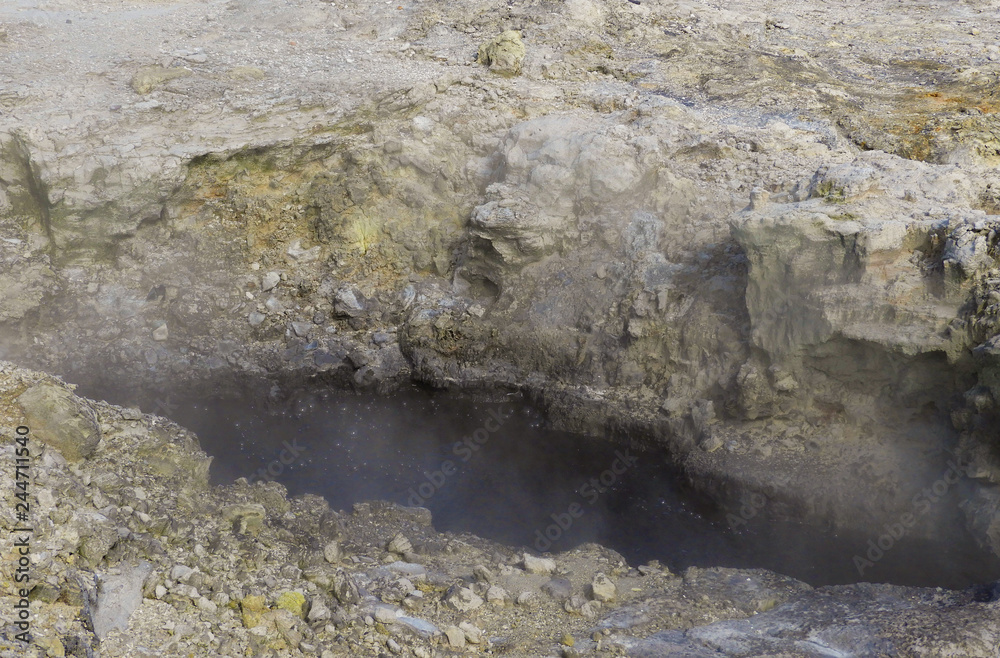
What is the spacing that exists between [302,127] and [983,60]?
43.8 ft

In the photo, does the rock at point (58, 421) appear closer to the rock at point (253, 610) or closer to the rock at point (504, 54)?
the rock at point (253, 610)

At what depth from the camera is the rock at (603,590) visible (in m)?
9.93

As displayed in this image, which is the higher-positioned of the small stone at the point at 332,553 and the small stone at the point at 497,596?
the small stone at the point at 497,596

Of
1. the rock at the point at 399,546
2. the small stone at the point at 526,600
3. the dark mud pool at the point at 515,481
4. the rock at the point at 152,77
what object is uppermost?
the rock at the point at 152,77

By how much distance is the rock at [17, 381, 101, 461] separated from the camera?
10.3m

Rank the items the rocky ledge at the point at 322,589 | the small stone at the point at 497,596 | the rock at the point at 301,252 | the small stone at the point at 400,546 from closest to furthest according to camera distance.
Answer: the rocky ledge at the point at 322,589, the small stone at the point at 497,596, the small stone at the point at 400,546, the rock at the point at 301,252

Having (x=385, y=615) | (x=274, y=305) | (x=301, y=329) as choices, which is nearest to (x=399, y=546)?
(x=385, y=615)

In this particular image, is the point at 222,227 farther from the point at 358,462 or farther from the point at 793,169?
the point at 793,169

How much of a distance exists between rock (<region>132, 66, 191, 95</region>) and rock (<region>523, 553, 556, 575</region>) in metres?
11.5

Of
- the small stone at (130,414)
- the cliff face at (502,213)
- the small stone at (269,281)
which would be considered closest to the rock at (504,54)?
the cliff face at (502,213)

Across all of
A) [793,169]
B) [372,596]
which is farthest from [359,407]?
[793,169]

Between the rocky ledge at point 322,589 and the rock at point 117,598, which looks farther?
the rocky ledge at point 322,589

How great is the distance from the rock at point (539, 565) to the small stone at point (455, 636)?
1753mm

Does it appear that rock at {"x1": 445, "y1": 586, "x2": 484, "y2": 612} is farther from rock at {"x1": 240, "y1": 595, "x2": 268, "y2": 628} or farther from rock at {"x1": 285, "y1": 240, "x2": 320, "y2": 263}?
rock at {"x1": 285, "y1": 240, "x2": 320, "y2": 263}
